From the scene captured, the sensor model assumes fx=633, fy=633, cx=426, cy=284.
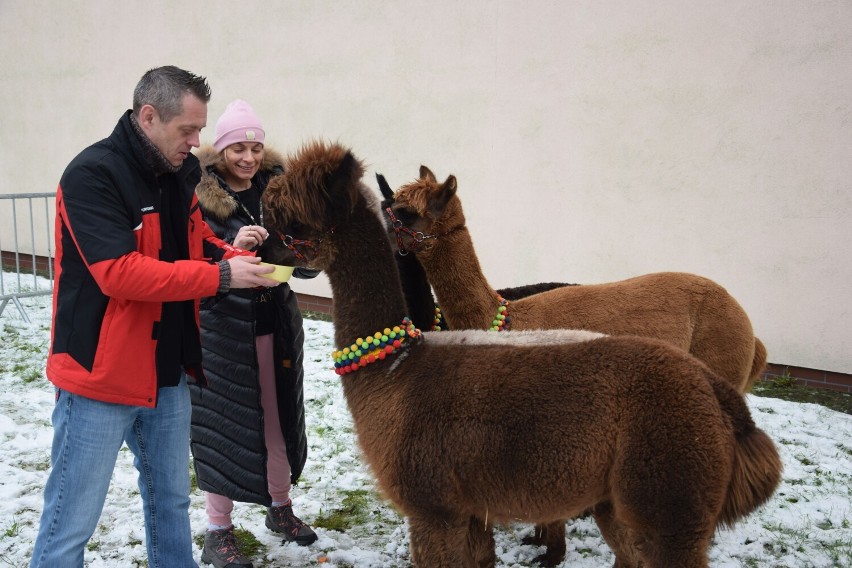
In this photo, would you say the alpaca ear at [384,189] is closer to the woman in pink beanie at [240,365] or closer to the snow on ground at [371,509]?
the woman in pink beanie at [240,365]

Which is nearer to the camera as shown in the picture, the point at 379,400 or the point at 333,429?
the point at 379,400

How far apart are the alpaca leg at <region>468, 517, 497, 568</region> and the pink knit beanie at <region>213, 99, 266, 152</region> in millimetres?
2118

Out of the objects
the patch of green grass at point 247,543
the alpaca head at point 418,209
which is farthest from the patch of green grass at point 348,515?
the alpaca head at point 418,209

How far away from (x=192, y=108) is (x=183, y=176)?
1.10 feet

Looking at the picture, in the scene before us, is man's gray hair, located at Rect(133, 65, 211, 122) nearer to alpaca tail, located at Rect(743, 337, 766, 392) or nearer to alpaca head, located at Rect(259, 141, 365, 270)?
alpaca head, located at Rect(259, 141, 365, 270)

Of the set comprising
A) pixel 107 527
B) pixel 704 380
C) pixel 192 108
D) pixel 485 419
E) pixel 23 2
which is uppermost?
pixel 23 2

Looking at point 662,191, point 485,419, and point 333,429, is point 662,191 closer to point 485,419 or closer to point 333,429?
point 333,429

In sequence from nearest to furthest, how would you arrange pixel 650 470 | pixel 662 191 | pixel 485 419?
pixel 650 470, pixel 485 419, pixel 662 191

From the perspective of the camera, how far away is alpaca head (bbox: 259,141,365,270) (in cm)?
242

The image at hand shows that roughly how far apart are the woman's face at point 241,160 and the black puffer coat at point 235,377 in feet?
0.23

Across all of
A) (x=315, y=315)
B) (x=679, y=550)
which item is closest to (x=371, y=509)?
(x=679, y=550)

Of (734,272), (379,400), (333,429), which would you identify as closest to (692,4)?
(734,272)

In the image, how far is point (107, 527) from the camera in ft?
12.5

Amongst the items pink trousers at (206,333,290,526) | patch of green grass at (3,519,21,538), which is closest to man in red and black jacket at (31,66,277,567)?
pink trousers at (206,333,290,526)
